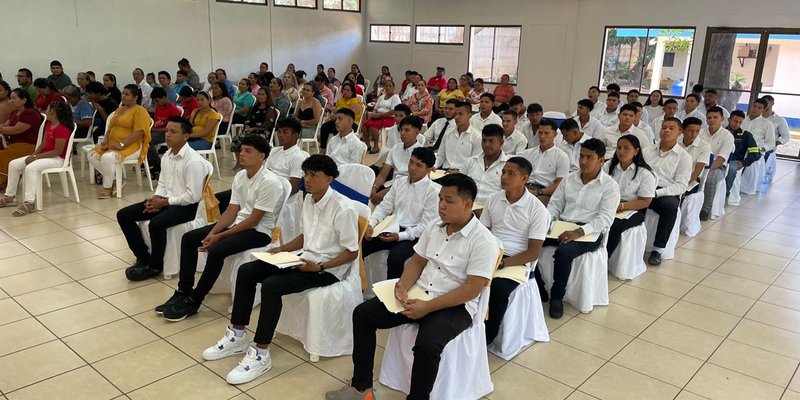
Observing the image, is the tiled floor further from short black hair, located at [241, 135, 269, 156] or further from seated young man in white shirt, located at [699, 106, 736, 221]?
seated young man in white shirt, located at [699, 106, 736, 221]

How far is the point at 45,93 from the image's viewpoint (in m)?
7.50

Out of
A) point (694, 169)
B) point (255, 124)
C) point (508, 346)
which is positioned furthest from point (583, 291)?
point (255, 124)

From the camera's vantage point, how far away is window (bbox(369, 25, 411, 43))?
14.7 m

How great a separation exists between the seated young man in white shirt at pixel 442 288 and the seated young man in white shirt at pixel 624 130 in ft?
11.9

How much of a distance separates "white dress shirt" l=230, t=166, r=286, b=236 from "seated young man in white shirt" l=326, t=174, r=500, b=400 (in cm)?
121

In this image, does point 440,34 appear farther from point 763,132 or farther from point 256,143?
point 256,143

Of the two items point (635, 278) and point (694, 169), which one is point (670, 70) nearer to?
point (694, 169)

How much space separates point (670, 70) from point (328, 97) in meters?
6.80

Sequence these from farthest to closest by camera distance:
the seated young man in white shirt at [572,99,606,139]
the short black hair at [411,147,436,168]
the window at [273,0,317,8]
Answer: the window at [273,0,317,8], the seated young man in white shirt at [572,99,606,139], the short black hair at [411,147,436,168]

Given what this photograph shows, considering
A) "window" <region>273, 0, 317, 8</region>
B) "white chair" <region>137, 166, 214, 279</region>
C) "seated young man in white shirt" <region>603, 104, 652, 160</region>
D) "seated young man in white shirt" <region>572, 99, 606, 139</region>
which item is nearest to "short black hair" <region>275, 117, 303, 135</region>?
"white chair" <region>137, 166, 214, 279</region>

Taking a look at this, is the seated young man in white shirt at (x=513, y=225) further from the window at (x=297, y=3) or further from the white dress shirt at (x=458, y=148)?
the window at (x=297, y=3)

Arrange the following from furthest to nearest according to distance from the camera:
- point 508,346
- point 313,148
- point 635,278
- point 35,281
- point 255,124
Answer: point 313,148, point 255,124, point 635,278, point 35,281, point 508,346

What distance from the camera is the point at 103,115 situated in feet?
24.4

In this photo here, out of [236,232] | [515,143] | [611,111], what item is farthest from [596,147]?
[611,111]
